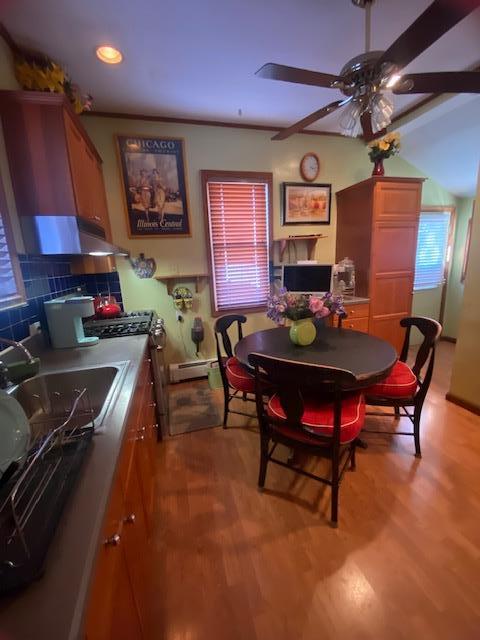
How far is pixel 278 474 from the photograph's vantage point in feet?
5.88

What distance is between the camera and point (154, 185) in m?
2.79

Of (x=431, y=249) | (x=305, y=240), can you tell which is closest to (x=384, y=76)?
(x=305, y=240)

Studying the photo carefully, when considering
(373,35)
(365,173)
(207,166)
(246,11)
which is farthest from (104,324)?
(365,173)

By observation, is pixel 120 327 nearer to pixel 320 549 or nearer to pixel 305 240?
pixel 320 549

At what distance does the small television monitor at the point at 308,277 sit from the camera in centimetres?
297

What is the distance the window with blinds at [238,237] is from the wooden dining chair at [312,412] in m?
1.80

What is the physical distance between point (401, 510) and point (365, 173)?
3.53 meters

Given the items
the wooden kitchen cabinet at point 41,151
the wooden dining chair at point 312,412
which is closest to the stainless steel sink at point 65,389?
the wooden dining chair at point 312,412

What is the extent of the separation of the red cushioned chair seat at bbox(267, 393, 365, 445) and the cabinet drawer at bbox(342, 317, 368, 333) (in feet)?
5.18

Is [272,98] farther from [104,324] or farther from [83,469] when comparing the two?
[83,469]

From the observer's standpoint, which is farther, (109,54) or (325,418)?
(109,54)

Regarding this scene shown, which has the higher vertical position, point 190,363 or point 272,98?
point 272,98

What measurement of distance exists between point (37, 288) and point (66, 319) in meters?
0.31

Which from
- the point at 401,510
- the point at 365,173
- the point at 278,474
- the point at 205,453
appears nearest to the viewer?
the point at 401,510
